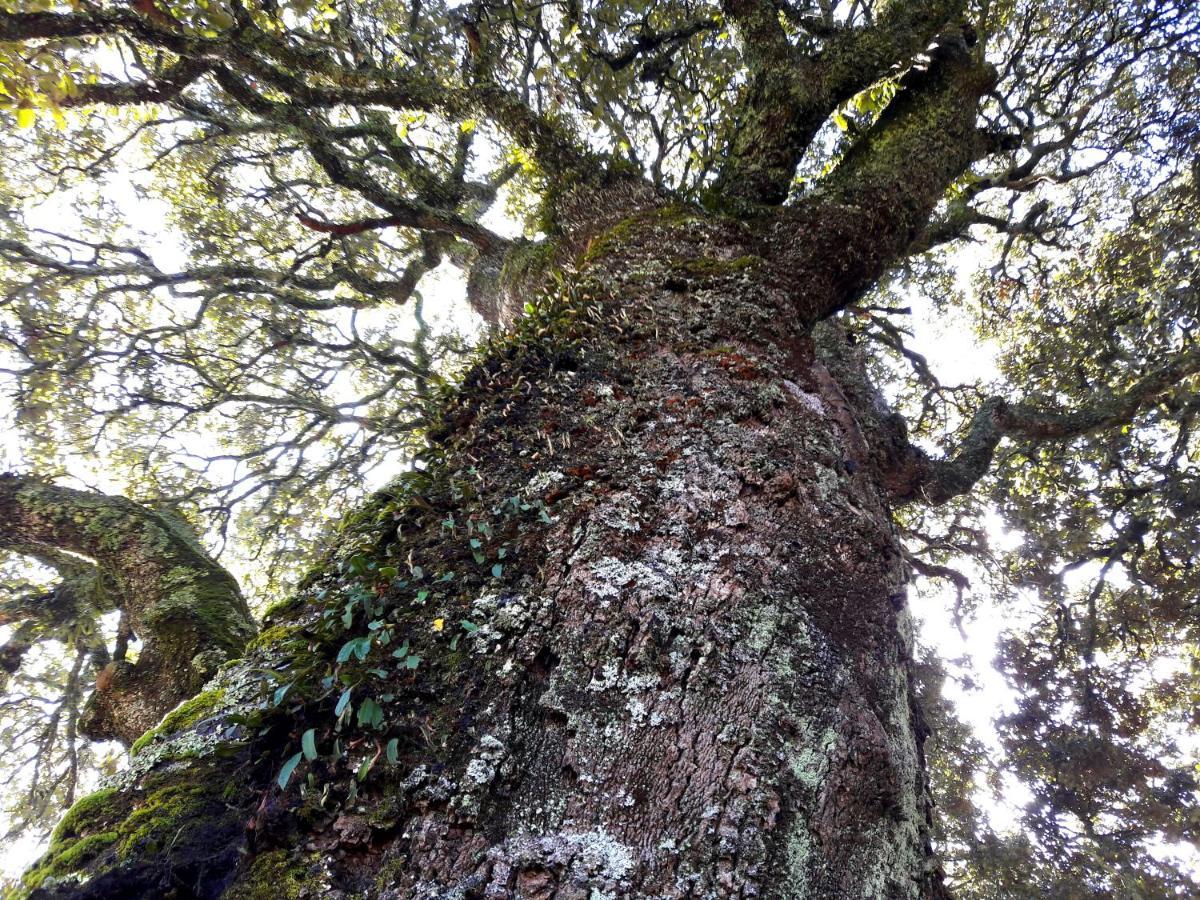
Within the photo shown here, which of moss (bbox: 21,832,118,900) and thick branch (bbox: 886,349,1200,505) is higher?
thick branch (bbox: 886,349,1200,505)

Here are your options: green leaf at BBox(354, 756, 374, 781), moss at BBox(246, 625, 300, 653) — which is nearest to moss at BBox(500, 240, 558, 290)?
moss at BBox(246, 625, 300, 653)

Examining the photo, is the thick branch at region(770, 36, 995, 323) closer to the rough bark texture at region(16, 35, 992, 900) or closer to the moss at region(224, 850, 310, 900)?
the rough bark texture at region(16, 35, 992, 900)

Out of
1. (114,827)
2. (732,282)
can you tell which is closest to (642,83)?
(732,282)

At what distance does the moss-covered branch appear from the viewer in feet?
9.59

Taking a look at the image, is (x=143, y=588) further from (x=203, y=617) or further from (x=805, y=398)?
(x=805, y=398)

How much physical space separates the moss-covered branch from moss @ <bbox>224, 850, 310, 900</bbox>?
6.25 feet

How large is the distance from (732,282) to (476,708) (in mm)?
2438

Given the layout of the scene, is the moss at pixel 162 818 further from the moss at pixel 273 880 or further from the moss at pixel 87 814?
the moss at pixel 273 880

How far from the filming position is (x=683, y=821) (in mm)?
1340

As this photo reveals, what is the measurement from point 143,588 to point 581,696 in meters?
3.03

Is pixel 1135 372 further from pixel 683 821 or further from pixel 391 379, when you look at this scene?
pixel 391 379

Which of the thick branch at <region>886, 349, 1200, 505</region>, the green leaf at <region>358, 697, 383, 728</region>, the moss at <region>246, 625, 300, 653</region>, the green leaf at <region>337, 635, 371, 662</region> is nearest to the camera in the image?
the green leaf at <region>358, 697, 383, 728</region>

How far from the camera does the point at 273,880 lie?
1307 mm

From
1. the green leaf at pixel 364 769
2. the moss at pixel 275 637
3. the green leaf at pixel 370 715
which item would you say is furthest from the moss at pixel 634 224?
the green leaf at pixel 364 769
